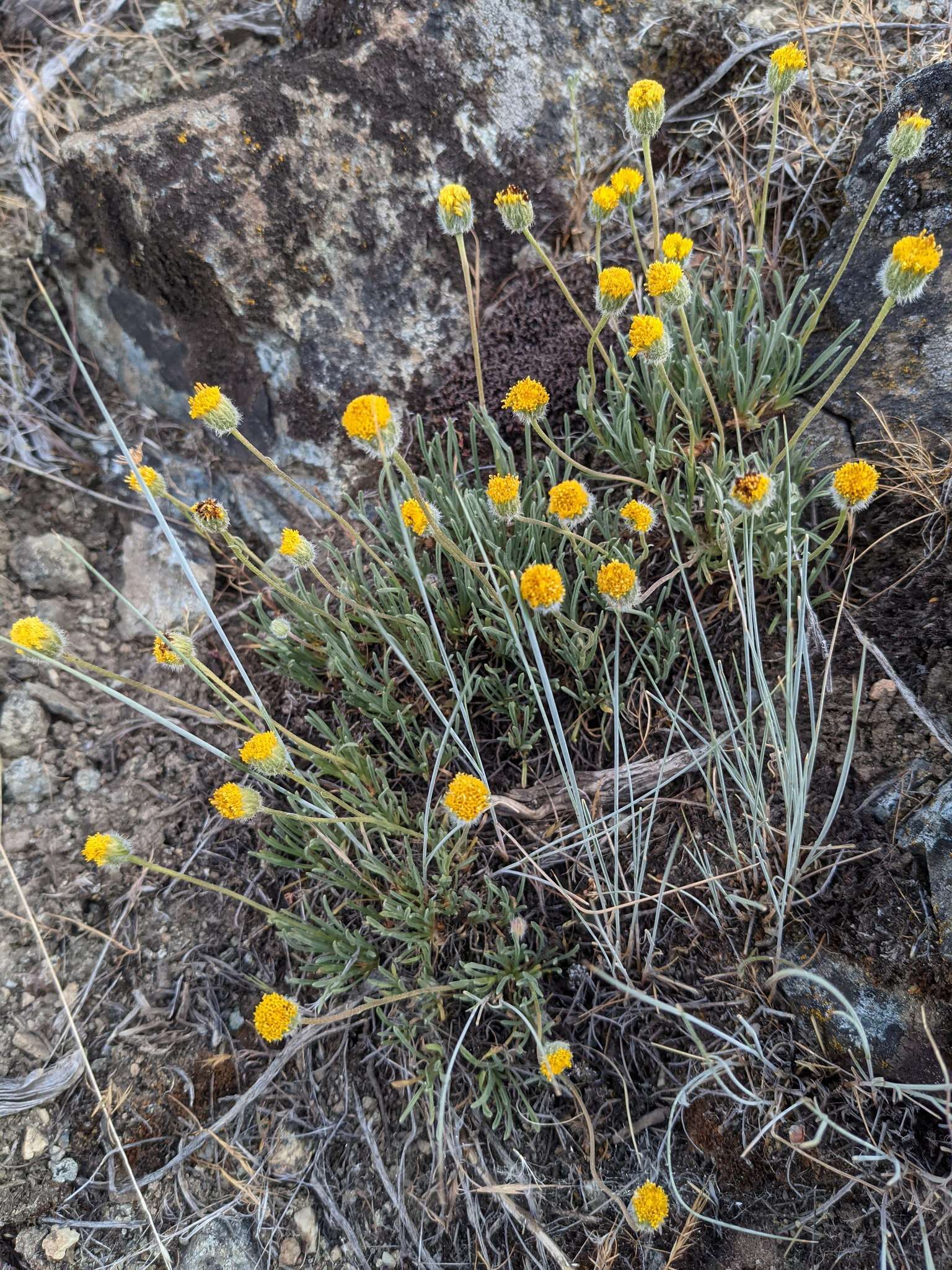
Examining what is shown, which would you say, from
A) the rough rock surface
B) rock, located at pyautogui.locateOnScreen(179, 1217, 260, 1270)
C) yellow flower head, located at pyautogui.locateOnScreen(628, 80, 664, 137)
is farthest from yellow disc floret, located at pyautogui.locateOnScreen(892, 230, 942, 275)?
rock, located at pyautogui.locateOnScreen(179, 1217, 260, 1270)

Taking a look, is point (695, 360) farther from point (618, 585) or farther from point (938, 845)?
point (938, 845)

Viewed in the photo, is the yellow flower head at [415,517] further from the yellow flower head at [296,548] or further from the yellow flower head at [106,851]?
the yellow flower head at [106,851]

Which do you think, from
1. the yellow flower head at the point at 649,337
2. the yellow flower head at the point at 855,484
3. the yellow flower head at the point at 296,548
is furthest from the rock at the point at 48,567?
the yellow flower head at the point at 855,484

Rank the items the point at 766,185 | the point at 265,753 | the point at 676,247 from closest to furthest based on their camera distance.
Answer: the point at 265,753, the point at 676,247, the point at 766,185

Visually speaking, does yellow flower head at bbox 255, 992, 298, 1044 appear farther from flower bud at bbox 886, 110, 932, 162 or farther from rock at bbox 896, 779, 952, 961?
flower bud at bbox 886, 110, 932, 162

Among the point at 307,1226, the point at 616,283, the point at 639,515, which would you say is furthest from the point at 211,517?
the point at 307,1226

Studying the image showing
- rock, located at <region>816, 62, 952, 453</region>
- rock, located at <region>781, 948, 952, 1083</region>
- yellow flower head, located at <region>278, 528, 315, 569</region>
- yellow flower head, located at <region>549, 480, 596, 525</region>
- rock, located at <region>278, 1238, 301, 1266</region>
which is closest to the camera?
rock, located at <region>781, 948, 952, 1083</region>

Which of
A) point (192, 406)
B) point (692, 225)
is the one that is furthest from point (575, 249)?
point (192, 406)
